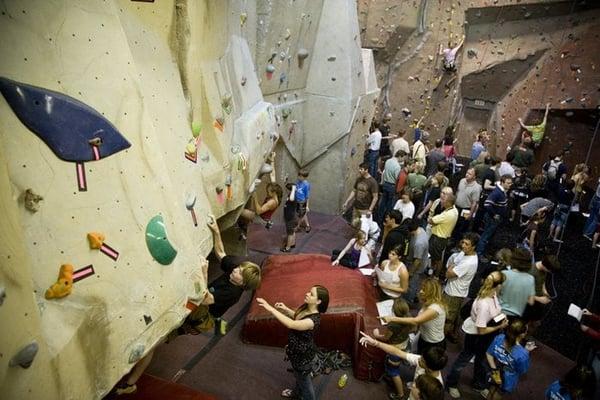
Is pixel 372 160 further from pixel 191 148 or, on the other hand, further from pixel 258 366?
pixel 191 148

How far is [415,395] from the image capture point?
2791mm

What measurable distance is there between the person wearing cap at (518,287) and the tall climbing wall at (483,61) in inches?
283

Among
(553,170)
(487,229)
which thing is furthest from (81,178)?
(553,170)

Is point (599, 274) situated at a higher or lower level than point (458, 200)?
lower

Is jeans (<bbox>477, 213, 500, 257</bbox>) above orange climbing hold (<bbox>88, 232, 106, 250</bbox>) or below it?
below

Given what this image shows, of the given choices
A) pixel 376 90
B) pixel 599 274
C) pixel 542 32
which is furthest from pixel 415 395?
pixel 542 32

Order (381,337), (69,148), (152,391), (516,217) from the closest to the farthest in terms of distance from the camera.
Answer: (69,148), (152,391), (381,337), (516,217)

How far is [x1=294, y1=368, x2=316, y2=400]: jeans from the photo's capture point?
3367 mm

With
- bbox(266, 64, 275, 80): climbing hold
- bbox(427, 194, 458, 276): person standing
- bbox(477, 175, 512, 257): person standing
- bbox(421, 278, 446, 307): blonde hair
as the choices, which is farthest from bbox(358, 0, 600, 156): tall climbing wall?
bbox(421, 278, 446, 307): blonde hair

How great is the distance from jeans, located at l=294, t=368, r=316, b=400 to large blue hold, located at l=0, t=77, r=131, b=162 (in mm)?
2336

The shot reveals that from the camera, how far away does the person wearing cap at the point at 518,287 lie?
379 centimetres

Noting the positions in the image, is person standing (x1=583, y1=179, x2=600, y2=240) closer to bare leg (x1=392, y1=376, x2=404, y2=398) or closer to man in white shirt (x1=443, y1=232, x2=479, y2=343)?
man in white shirt (x1=443, y1=232, x2=479, y2=343)

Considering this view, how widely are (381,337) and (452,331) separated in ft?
4.37

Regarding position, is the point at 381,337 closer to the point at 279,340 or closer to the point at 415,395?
the point at 415,395
